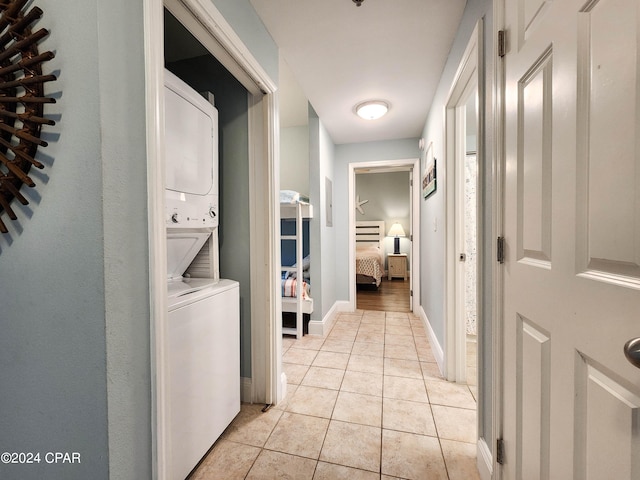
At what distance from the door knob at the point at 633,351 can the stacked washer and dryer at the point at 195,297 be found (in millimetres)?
1203

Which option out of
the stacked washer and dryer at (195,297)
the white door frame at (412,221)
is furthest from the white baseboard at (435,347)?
the stacked washer and dryer at (195,297)

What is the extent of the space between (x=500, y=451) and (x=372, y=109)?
8.72ft

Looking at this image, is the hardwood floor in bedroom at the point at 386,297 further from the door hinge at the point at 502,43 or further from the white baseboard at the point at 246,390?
the door hinge at the point at 502,43

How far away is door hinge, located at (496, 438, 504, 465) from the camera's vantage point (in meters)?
1.06

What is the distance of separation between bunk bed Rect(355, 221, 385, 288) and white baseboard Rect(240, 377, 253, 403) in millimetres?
3490

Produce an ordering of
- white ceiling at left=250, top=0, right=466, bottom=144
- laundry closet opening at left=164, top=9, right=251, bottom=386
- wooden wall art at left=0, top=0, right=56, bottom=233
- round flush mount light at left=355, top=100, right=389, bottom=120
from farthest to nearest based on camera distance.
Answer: round flush mount light at left=355, top=100, right=389, bottom=120 < laundry closet opening at left=164, top=9, right=251, bottom=386 < white ceiling at left=250, top=0, right=466, bottom=144 < wooden wall art at left=0, top=0, right=56, bottom=233

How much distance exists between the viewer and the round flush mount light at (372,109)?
269 cm

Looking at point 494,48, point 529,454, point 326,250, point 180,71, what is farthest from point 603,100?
point 326,250

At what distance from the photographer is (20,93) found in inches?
32.4

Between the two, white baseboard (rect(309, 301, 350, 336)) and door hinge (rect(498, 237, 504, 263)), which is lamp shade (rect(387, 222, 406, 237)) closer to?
white baseboard (rect(309, 301, 350, 336))

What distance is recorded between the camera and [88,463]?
0.81 metres

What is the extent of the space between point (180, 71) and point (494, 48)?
191 cm

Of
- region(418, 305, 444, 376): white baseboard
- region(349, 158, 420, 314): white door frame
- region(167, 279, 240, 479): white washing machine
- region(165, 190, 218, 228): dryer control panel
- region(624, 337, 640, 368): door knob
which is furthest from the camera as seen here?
region(349, 158, 420, 314): white door frame

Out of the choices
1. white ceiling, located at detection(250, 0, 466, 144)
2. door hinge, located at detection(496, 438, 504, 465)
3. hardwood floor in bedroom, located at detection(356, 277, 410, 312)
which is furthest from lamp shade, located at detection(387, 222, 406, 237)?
door hinge, located at detection(496, 438, 504, 465)
